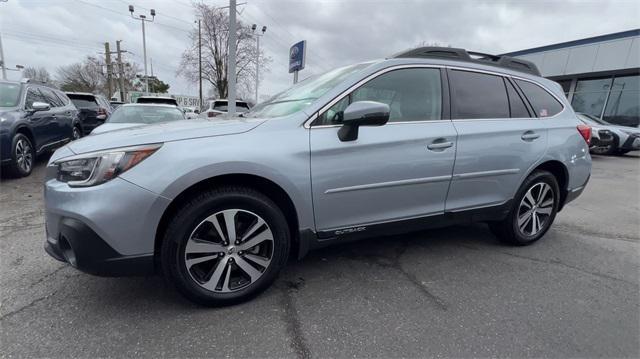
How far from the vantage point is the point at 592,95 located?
19.3 m

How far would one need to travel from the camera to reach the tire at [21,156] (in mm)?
5379

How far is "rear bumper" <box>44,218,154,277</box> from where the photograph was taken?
1.89 m

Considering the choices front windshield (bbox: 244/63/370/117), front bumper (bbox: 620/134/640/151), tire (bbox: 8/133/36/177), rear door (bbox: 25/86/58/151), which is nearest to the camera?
front windshield (bbox: 244/63/370/117)

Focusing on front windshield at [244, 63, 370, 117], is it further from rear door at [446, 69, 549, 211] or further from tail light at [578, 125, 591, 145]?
Result: tail light at [578, 125, 591, 145]

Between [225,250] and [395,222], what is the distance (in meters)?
1.29

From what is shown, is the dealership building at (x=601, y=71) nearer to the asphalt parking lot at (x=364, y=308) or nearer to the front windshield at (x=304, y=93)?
the asphalt parking lot at (x=364, y=308)

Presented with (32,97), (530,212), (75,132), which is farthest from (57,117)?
(530,212)

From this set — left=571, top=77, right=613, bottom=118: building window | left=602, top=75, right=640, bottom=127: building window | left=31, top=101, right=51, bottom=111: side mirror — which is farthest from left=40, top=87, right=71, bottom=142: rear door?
left=571, top=77, right=613, bottom=118: building window

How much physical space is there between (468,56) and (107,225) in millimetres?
3100

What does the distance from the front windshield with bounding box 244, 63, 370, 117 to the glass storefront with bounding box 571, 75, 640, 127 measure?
20.2m

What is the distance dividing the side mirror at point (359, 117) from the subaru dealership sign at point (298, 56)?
8.68 metres

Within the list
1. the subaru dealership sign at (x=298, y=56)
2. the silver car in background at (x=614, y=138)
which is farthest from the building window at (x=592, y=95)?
the subaru dealership sign at (x=298, y=56)

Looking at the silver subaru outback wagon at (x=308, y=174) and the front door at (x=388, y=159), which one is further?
the front door at (x=388, y=159)

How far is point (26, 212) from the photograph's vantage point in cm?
410
